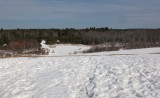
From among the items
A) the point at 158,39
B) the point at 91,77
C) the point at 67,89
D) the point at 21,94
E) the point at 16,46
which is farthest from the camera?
the point at 158,39

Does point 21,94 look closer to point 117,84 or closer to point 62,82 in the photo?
point 62,82

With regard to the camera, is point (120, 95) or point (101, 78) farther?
point (101, 78)

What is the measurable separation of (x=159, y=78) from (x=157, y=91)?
139 cm

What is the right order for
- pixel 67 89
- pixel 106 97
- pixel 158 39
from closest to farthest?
pixel 106 97 < pixel 67 89 < pixel 158 39

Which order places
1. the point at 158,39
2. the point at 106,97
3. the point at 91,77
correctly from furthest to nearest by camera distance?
the point at 158,39
the point at 91,77
the point at 106,97

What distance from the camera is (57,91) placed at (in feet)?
16.8

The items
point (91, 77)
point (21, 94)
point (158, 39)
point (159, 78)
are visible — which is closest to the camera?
point (21, 94)

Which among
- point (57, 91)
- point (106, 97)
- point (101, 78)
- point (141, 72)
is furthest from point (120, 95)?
point (141, 72)

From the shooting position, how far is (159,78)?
5953 millimetres

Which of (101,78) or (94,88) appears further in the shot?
(101,78)

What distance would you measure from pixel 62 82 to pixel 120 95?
2391mm

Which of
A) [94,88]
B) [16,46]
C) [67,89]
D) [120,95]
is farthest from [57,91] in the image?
[16,46]

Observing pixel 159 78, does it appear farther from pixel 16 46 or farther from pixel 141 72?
pixel 16 46

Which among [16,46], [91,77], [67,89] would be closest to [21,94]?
[67,89]
